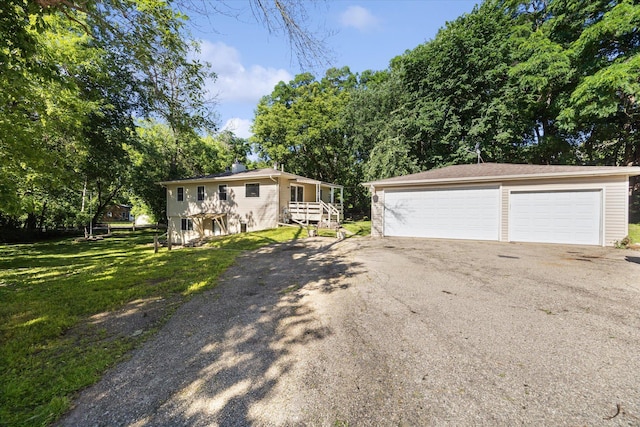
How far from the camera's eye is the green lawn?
2277mm

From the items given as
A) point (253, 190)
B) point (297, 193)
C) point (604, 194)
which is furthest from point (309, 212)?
point (604, 194)

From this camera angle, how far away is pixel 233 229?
57.4 feet

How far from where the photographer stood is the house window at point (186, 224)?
62.8 ft

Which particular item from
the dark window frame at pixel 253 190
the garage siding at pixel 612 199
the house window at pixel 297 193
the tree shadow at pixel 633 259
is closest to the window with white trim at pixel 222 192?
the dark window frame at pixel 253 190

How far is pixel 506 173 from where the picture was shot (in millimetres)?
10609

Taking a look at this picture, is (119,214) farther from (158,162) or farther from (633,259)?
(633,259)

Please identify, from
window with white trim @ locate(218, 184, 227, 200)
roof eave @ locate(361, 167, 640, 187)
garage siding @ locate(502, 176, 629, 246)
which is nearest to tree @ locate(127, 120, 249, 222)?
window with white trim @ locate(218, 184, 227, 200)

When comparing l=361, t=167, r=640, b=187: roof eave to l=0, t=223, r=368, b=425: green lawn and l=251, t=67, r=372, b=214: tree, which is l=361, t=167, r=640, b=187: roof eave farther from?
l=251, t=67, r=372, b=214: tree

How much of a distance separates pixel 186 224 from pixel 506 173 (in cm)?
1942

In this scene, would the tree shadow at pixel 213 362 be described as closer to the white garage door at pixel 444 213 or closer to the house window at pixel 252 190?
the white garage door at pixel 444 213

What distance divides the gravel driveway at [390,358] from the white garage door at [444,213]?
5.68m

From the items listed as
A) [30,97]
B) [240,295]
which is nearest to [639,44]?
[240,295]

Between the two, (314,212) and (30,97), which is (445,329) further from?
(314,212)

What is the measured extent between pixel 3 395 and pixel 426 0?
36.3 feet
